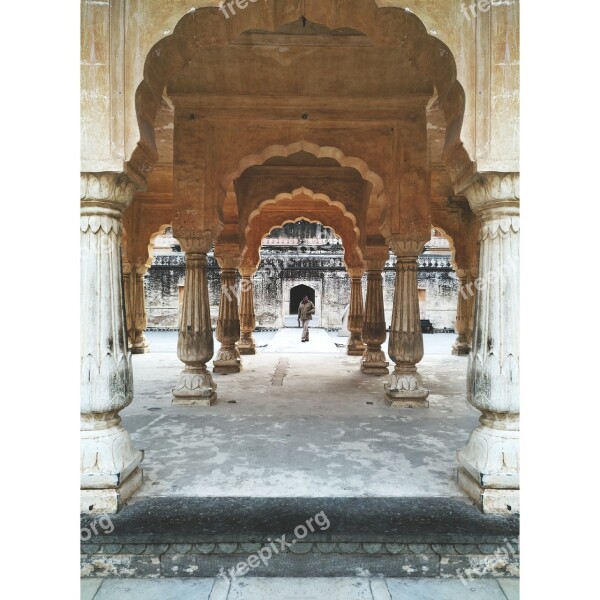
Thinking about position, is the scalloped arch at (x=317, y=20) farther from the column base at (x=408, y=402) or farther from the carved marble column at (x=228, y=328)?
the carved marble column at (x=228, y=328)

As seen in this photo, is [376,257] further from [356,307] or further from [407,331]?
[407,331]

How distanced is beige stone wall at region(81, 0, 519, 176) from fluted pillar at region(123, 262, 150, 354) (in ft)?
30.3

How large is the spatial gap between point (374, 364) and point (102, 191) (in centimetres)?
644

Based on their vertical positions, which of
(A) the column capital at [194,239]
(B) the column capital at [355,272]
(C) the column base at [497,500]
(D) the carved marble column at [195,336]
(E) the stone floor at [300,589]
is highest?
(A) the column capital at [194,239]

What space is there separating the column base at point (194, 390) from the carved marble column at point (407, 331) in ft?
7.83

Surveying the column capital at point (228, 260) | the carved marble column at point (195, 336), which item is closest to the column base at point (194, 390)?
the carved marble column at point (195, 336)

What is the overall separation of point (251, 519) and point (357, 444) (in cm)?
171

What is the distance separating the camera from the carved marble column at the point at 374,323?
27.3ft

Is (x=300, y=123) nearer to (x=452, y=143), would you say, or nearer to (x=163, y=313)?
(x=452, y=143)

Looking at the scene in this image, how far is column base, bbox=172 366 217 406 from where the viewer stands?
230 inches

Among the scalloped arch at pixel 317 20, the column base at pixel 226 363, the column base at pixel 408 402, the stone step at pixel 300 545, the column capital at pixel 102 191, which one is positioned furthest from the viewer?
the column base at pixel 226 363

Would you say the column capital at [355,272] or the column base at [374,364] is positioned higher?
the column capital at [355,272]

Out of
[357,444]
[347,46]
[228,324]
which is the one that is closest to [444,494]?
[357,444]

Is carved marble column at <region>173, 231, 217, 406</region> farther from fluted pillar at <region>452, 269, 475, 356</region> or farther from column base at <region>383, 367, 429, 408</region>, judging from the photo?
fluted pillar at <region>452, 269, 475, 356</region>
